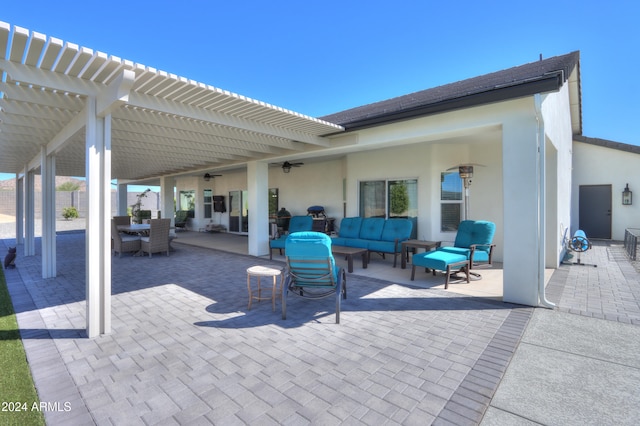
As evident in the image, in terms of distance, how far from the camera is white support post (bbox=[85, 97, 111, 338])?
3740mm

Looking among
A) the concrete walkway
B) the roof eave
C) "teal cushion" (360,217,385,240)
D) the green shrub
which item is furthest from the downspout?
the green shrub

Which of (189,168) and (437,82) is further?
Result: (189,168)

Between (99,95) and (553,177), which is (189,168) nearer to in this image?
(99,95)

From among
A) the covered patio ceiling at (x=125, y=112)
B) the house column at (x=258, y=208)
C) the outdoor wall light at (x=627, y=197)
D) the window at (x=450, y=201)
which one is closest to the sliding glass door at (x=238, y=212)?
the house column at (x=258, y=208)

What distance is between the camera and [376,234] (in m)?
8.13

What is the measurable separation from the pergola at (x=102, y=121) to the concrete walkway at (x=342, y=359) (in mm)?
973

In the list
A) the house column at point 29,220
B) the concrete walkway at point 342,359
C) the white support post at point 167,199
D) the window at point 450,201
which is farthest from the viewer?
the white support post at point 167,199

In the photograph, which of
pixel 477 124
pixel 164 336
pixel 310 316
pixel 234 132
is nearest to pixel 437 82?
pixel 477 124

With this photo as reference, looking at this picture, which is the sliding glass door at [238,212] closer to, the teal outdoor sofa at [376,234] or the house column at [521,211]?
the teal outdoor sofa at [376,234]

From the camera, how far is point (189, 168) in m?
12.1

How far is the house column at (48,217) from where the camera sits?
6.51m

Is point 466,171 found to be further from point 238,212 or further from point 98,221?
point 238,212

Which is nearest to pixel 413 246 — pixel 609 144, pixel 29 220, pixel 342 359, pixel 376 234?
pixel 376 234

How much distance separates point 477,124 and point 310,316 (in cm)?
410
